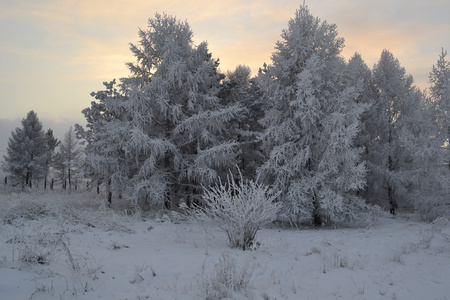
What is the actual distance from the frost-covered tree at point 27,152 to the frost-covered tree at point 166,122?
66.7 feet

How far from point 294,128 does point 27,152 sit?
101 feet

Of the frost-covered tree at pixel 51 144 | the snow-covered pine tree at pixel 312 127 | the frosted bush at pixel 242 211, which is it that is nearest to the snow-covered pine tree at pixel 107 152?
the snow-covered pine tree at pixel 312 127

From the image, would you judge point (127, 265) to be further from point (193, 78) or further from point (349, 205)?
point (193, 78)

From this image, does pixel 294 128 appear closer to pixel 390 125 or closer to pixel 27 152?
pixel 390 125

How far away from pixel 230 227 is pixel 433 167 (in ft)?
39.4

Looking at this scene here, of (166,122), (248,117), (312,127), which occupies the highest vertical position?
(248,117)

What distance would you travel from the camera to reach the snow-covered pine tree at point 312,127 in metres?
11.2

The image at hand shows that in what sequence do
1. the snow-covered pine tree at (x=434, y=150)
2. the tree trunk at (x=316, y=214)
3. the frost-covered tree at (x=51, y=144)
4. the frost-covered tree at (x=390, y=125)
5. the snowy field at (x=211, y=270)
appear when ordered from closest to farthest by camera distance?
the snowy field at (x=211, y=270) < the tree trunk at (x=316, y=214) < the snow-covered pine tree at (x=434, y=150) < the frost-covered tree at (x=390, y=125) < the frost-covered tree at (x=51, y=144)

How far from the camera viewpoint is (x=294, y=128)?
1246 centimetres

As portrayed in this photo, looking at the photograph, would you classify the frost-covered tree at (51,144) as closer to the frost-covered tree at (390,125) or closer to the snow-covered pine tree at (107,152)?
the snow-covered pine tree at (107,152)

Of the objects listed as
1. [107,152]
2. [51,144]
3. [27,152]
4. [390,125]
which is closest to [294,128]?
[390,125]

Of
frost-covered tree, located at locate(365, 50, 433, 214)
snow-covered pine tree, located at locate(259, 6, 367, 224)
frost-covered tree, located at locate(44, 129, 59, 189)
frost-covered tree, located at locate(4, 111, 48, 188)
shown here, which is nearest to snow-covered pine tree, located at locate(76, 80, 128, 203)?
snow-covered pine tree, located at locate(259, 6, 367, 224)

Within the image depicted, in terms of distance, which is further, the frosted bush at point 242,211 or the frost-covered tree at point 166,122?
the frost-covered tree at point 166,122

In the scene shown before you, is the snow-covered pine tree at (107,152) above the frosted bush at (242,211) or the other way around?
above
